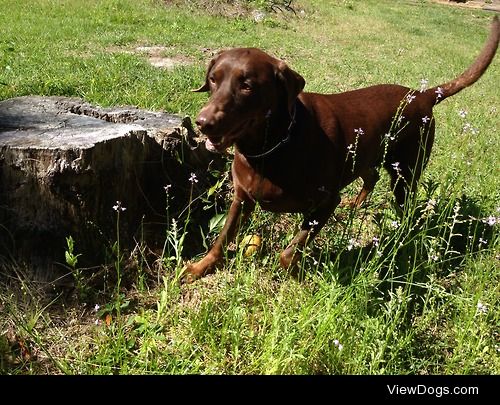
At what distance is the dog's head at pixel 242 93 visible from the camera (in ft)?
8.24

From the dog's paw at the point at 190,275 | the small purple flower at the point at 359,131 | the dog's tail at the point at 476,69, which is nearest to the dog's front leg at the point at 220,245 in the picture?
the dog's paw at the point at 190,275

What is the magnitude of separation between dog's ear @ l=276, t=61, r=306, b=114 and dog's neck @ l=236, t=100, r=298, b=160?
70 millimetres

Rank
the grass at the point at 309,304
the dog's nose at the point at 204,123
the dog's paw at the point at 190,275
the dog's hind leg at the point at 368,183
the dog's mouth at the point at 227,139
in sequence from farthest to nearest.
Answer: the dog's hind leg at the point at 368,183 → the dog's paw at the point at 190,275 → the dog's mouth at the point at 227,139 → the dog's nose at the point at 204,123 → the grass at the point at 309,304

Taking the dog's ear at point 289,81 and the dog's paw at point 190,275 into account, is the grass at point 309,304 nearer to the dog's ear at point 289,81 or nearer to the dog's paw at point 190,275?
the dog's paw at point 190,275

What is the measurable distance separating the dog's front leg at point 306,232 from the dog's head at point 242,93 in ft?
2.02

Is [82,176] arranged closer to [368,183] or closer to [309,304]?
[309,304]

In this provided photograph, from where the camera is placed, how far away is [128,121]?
3.46 metres

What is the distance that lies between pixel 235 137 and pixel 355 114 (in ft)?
3.12

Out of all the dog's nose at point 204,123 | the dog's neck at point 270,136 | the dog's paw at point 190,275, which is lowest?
the dog's paw at point 190,275

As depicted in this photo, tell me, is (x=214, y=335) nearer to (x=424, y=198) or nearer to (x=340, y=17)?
(x=424, y=198)

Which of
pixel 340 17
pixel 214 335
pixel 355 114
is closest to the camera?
pixel 214 335

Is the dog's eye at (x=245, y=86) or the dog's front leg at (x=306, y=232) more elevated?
the dog's eye at (x=245, y=86)

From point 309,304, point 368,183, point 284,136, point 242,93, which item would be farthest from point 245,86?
point 368,183
